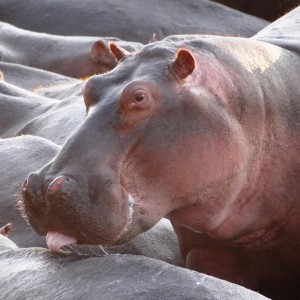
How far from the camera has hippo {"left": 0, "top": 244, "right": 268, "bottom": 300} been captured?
2633mm

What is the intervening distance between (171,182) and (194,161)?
0.27ft

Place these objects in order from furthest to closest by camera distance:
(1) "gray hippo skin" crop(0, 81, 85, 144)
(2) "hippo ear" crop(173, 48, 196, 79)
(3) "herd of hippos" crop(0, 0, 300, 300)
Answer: (1) "gray hippo skin" crop(0, 81, 85, 144) < (2) "hippo ear" crop(173, 48, 196, 79) < (3) "herd of hippos" crop(0, 0, 300, 300)

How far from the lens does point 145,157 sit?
10.2 feet

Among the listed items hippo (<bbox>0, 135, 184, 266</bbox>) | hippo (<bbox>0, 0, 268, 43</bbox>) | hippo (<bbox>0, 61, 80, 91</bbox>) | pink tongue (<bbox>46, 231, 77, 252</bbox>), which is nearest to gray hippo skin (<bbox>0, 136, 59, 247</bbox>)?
hippo (<bbox>0, 135, 184, 266</bbox>)

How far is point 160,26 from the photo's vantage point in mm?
7543

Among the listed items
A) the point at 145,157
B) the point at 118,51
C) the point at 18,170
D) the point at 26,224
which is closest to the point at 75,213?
the point at 145,157

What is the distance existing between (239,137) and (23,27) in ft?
15.9

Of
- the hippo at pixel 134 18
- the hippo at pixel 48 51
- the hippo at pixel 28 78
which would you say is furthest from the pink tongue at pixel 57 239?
the hippo at pixel 134 18

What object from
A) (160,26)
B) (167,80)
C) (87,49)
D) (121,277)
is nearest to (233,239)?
(167,80)

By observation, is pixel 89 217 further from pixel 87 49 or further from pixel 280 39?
pixel 87 49

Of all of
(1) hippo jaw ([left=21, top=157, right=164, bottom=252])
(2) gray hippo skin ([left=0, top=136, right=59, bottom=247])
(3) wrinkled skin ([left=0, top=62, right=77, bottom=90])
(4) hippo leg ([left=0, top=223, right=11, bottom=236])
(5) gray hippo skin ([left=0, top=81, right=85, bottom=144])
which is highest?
(1) hippo jaw ([left=21, top=157, right=164, bottom=252])

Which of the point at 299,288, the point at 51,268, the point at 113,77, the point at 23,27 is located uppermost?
the point at 113,77

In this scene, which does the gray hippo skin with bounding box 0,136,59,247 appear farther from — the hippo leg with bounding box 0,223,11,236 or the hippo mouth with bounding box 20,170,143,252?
the hippo mouth with bounding box 20,170,143,252

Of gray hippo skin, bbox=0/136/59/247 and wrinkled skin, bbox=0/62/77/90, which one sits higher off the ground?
gray hippo skin, bbox=0/136/59/247
